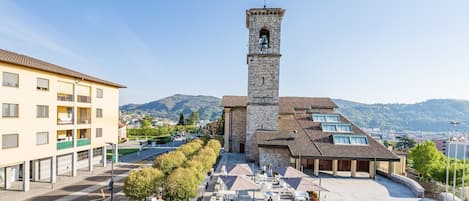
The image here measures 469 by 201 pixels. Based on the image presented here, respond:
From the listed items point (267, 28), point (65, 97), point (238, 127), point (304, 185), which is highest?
point (267, 28)

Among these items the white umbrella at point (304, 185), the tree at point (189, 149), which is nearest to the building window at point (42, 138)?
the tree at point (189, 149)

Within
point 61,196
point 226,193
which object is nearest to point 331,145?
point 226,193

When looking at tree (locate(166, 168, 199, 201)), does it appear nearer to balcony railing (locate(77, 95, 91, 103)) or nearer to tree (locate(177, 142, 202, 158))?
tree (locate(177, 142, 202, 158))

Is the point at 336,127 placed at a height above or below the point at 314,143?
above

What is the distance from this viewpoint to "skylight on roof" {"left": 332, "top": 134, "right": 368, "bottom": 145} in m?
25.7

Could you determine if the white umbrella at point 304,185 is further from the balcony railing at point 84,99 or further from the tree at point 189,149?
the balcony railing at point 84,99

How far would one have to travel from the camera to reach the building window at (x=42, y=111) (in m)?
21.0

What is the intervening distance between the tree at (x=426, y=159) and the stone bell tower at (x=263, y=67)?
18.6 meters

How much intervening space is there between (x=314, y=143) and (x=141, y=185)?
59.8 ft

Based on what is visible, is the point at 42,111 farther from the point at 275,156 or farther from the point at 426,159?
the point at 426,159

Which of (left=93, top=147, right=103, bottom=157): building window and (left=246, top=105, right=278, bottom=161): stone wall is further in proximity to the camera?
(left=93, top=147, right=103, bottom=157): building window

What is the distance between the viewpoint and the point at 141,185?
1455 cm

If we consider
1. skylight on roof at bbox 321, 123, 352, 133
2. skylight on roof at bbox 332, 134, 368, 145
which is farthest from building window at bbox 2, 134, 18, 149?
skylight on roof at bbox 321, 123, 352, 133

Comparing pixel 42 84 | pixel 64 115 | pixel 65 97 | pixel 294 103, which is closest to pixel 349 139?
pixel 294 103
